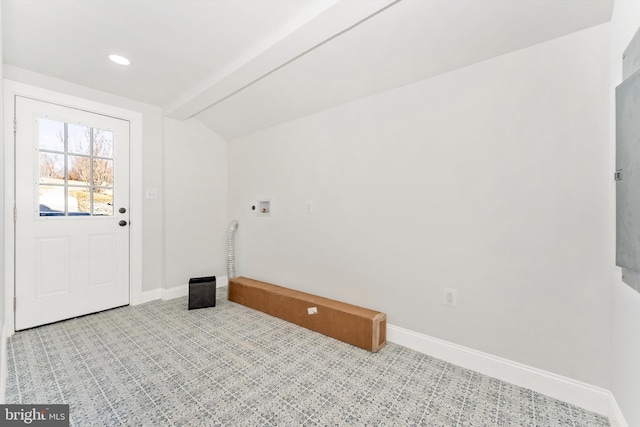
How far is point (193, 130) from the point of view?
352cm

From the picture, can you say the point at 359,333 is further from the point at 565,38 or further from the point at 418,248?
the point at 565,38

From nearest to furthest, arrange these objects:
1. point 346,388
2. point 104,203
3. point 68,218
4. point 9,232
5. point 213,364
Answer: point 346,388, point 213,364, point 9,232, point 68,218, point 104,203

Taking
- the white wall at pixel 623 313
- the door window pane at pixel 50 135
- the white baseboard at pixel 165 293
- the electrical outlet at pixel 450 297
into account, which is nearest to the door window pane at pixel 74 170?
the door window pane at pixel 50 135

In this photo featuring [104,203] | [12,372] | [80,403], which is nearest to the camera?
[80,403]

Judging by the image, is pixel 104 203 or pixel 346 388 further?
pixel 104 203

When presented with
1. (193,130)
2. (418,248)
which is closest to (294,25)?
(418,248)

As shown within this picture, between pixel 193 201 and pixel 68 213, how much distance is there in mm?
1226

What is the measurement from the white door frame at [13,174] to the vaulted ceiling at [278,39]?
0.70 feet

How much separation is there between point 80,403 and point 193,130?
298 cm

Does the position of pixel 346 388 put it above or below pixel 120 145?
below

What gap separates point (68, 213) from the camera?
2668mm

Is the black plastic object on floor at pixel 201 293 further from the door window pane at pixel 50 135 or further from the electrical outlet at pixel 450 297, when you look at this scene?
the electrical outlet at pixel 450 297

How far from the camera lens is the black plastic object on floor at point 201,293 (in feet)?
9.69

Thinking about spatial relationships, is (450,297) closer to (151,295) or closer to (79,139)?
(151,295)
